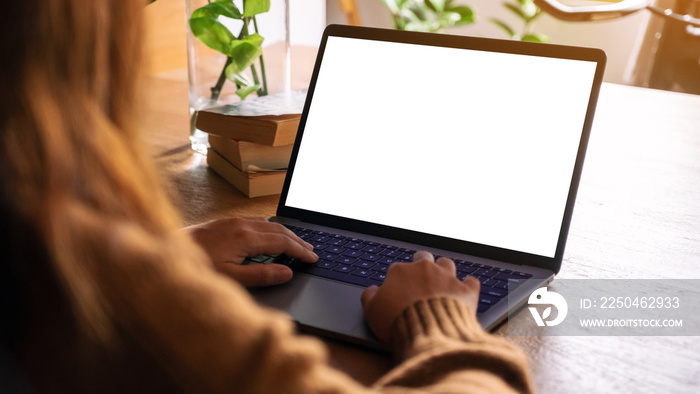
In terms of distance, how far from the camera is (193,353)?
0.34 meters

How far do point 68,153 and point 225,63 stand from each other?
856mm

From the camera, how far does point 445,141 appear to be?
0.84 metres

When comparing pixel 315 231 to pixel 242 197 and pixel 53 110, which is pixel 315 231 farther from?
pixel 53 110

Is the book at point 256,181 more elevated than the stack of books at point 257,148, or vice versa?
the stack of books at point 257,148

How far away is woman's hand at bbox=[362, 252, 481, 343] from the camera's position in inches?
24.0

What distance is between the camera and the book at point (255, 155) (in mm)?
1046

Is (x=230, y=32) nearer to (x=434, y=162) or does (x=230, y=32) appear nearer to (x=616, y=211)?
(x=434, y=162)

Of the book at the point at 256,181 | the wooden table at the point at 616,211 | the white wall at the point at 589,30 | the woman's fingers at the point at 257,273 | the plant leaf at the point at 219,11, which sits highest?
the plant leaf at the point at 219,11

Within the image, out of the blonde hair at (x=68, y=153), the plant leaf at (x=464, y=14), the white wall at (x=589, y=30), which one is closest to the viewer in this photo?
the blonde hair at (x=68, y=153)

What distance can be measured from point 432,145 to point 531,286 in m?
0.23

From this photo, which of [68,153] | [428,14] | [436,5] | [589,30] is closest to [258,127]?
[68,153]

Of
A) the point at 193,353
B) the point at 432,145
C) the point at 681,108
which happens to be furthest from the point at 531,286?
the point at 681,108

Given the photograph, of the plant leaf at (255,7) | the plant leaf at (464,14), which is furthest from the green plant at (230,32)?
the plant leaf at (464,14)

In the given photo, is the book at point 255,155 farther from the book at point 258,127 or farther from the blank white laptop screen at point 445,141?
the blank white laptop screen at point 445,141
